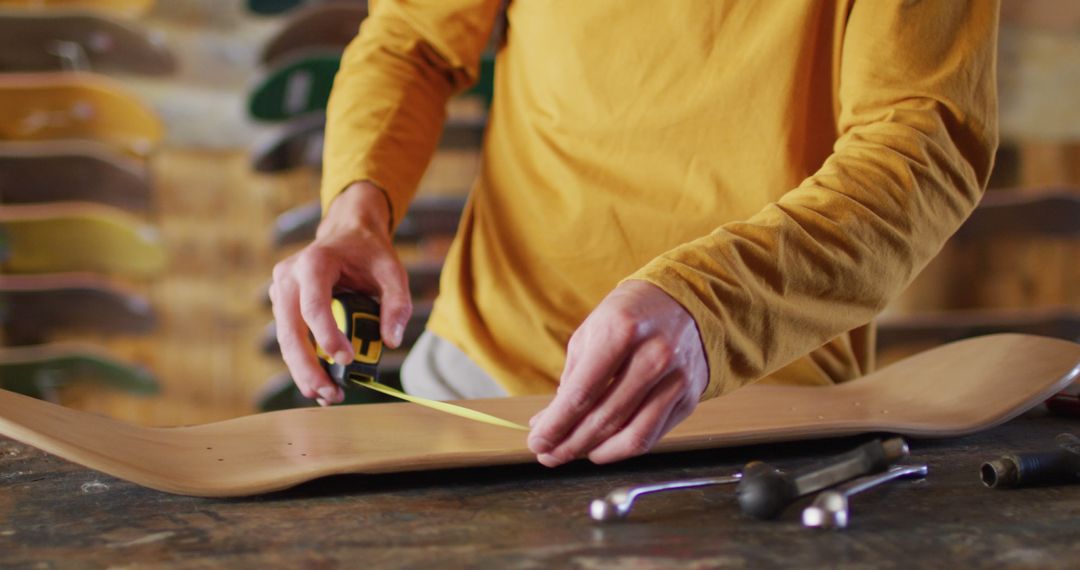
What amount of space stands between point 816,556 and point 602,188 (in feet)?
2.00

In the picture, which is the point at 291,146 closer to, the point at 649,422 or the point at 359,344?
the point at 359,344

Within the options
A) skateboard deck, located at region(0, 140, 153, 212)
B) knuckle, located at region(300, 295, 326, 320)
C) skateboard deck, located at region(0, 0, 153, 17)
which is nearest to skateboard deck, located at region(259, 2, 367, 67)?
skateboard deck, located at region(0, 0, 153, 17)

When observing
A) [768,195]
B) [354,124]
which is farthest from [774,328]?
[354,124]

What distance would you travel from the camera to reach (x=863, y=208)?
849 mm

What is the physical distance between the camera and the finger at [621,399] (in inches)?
28.0

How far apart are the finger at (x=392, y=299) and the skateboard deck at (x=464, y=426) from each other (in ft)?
0.25

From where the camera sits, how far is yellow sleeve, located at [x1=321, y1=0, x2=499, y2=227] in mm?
1238

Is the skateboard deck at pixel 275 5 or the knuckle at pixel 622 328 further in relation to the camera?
the skateboard deck at pixel 275 5

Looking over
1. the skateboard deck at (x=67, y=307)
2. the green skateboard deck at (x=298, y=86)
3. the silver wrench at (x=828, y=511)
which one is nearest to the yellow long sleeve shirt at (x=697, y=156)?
the silver wrench at (x=828, y=511)

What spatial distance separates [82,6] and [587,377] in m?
2.02

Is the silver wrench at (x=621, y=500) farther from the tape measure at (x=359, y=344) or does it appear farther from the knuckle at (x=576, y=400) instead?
the tape measure at (x=359, y=344)

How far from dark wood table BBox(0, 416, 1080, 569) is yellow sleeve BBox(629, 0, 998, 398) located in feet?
0.41

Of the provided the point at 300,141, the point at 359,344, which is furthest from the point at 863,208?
the point at 300,141

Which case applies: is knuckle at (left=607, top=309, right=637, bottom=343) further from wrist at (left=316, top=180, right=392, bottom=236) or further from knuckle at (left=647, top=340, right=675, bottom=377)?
wrist at (left=316, top=180, right=392, bottom=236)
